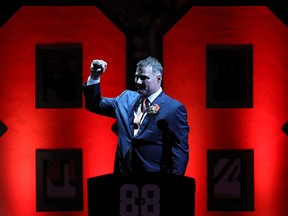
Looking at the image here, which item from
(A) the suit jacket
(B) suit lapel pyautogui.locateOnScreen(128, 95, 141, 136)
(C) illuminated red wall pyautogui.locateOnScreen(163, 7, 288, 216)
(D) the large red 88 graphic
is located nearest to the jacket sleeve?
(A) the suit jacket

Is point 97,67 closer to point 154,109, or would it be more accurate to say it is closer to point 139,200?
point 154,109

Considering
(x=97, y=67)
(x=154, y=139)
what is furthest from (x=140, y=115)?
(x=97, y=67)

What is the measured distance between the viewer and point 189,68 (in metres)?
5.17

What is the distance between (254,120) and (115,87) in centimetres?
132

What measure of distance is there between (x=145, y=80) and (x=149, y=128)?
36 cm

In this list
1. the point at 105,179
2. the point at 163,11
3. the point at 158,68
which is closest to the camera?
the point at 105,179

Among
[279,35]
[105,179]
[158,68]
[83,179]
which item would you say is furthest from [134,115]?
[279,35]

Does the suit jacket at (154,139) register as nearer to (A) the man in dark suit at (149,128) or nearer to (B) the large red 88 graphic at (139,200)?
(A) the man in dark suit at (149,128)

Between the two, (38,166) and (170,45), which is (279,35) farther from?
(38,166)

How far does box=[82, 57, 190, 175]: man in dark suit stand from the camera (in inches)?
161

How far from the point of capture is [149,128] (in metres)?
4.14

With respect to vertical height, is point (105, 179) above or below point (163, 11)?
below

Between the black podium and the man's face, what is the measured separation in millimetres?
885

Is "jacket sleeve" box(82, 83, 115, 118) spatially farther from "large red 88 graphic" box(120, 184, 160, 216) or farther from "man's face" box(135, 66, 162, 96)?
"large red 88 graphic" box(120, 184, 160, 216)
